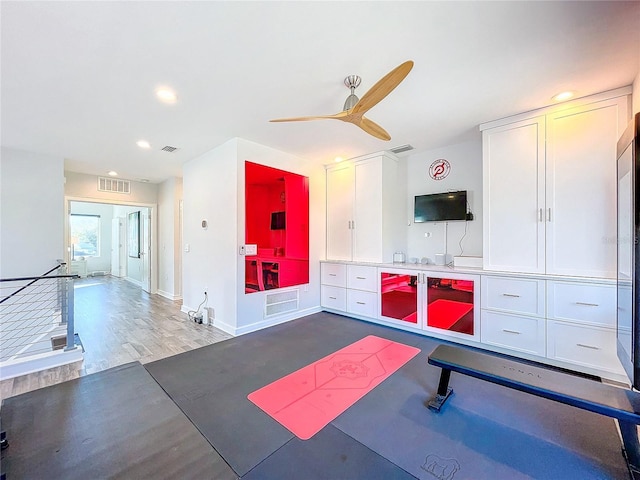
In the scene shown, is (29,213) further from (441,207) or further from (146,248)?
(441,207)

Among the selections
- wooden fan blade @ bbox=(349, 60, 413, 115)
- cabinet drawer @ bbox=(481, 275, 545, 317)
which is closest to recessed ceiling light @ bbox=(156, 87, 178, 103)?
wooden fan blade @ bbox=(349, 60, 413, 115)

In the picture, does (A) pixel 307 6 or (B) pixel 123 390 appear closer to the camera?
(A) pixel 307 6

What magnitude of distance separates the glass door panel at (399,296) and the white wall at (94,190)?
6.12 m

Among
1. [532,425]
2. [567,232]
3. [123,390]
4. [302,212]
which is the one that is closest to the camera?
[532,425]

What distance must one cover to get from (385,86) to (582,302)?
2.90 meters

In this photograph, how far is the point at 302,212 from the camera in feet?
15.5

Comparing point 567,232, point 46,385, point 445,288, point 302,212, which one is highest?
point 302,212

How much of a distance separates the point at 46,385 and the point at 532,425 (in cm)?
423

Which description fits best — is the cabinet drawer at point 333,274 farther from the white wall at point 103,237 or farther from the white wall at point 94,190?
the white wall at point 103,237

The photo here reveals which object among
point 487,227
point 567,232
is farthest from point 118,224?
point 567,232

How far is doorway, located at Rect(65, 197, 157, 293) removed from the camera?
764 cm

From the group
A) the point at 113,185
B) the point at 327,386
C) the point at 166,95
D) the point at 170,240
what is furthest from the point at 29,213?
the point at 327,386

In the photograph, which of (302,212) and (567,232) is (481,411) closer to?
(567,232)

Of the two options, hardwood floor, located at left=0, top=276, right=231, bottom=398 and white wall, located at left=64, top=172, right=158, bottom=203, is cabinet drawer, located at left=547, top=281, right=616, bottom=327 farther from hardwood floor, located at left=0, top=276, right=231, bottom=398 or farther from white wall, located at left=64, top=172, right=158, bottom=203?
white wall, located at left=64, top=172, right=158, bottom=203
